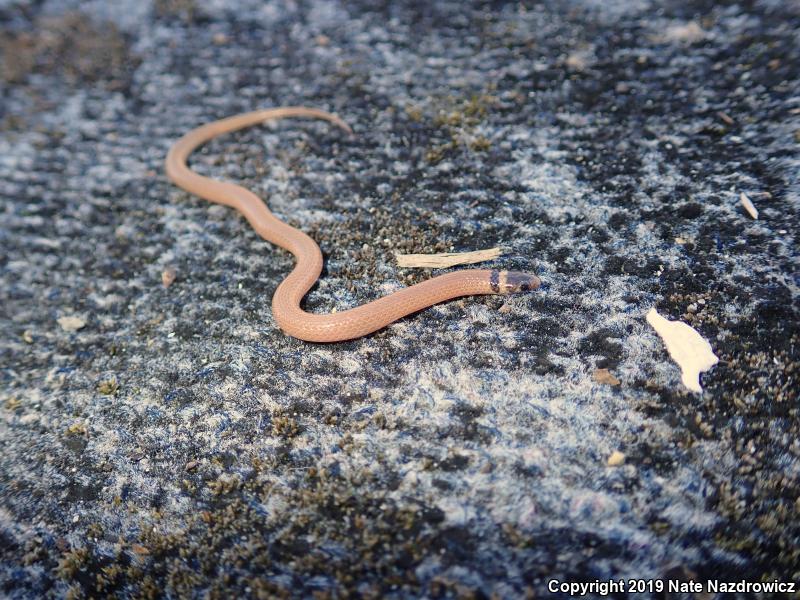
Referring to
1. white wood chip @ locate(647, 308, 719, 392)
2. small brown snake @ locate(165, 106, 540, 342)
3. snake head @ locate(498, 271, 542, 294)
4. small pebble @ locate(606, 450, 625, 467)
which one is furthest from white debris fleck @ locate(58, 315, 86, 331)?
white wood chip @ locate(647, 308, 719, 392)

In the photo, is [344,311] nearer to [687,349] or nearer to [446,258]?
[446,258]

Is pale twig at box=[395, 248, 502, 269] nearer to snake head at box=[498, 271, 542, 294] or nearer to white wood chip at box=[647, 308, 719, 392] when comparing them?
snake head at box=[498, 271, 542, 294]

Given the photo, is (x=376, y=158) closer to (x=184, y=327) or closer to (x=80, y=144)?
(x=184, y=327)

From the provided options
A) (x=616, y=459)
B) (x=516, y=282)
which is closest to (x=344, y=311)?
(x=516, y=282)

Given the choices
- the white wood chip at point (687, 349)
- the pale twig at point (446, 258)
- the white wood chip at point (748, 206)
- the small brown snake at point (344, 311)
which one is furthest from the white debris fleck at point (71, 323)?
the white wood chip at point (748, 206)

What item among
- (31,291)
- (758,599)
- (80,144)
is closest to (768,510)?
(758,599)

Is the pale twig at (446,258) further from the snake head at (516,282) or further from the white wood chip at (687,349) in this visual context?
the white wood chip at (687,349)
